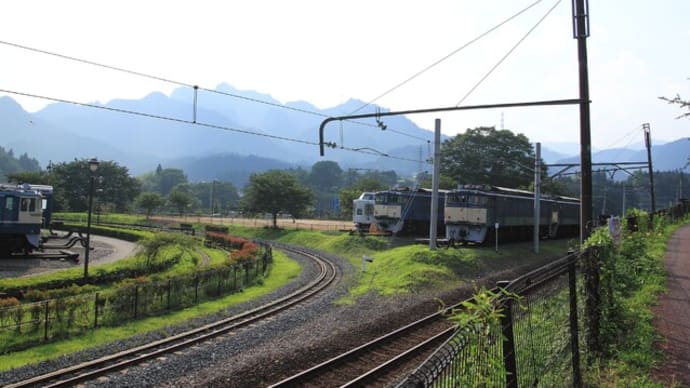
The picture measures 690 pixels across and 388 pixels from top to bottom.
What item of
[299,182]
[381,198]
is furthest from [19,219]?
[299,182]

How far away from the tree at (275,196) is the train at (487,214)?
24.5 metres

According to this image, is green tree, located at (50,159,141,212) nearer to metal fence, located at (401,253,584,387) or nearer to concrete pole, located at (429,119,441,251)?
concrete pole, located at (429,119,441,251)

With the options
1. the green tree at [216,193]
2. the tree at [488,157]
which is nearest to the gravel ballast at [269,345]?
the tree at [488,157]

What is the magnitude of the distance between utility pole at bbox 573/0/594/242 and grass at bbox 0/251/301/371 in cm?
1186

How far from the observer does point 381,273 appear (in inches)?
931

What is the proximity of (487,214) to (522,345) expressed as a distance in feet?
80.3

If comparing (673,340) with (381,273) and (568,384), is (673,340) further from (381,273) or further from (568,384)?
(381,273)

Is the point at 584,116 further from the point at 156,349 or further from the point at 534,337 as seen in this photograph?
the point at 156,349

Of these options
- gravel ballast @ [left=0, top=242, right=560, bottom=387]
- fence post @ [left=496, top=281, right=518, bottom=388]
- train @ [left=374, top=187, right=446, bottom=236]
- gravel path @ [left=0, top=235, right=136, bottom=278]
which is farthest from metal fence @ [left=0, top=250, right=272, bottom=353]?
train @ [left=374, top=187, right=446, bottom=236]

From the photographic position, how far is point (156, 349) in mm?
12438

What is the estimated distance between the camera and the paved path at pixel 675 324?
22.0 ft

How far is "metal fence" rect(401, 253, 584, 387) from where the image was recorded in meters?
3.86

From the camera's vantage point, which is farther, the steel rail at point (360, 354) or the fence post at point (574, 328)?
the steel rail at point (360, 354)

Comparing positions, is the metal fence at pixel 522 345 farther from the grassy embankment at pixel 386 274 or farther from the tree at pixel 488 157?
the tree at pixel 488 157
